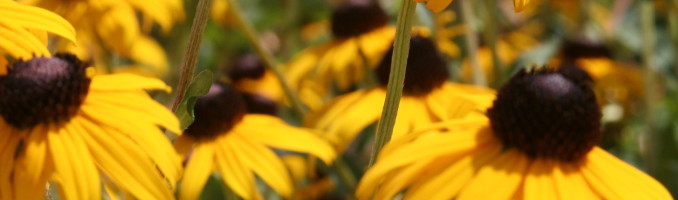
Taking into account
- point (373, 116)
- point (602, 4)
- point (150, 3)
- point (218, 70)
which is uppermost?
point (150, 3)

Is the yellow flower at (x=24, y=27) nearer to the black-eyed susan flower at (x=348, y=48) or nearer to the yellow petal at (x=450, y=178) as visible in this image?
the yellow petal at (x=450, y=178)

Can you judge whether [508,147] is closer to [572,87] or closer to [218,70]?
[572,87]

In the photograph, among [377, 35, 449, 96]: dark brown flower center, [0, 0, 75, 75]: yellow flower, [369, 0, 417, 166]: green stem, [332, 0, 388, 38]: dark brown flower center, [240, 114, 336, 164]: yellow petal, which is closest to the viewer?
[369, 0, 417, 166]: green stem

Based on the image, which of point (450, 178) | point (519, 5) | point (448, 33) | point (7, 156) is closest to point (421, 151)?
point (450, 178)

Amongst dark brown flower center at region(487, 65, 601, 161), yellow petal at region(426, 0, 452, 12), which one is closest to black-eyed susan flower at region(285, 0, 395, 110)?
dark brown flower center at region(487, 65, 601, 161)

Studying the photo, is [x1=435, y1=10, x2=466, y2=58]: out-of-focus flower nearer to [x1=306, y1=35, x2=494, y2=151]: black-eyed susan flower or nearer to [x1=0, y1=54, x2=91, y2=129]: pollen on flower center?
[x1=306, y1=35, x2=494, y2=151]: black-eyed susan flower

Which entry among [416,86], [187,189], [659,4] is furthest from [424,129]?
[659,4]
